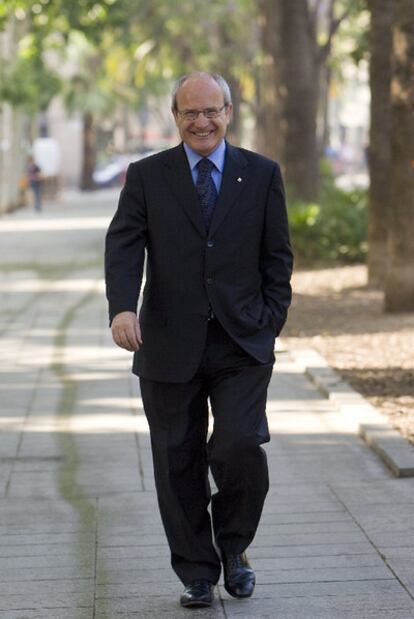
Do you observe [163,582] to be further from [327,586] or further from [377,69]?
[377,69]

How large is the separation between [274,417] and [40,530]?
3.18 m

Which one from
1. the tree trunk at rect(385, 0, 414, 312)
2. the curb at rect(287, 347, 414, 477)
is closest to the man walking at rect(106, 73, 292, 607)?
the curb at rect(287, 347, 414, 477)

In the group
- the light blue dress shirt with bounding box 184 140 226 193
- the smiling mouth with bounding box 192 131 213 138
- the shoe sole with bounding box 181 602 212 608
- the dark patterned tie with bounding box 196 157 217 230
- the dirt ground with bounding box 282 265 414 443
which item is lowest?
the dirt ground with bounding box 282 265 414 443

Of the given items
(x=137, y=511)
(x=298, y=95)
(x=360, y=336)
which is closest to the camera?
(x=137, y=511)

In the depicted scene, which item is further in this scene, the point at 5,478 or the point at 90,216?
the point at 90,216

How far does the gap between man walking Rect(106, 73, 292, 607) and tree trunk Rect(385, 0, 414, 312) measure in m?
9.17

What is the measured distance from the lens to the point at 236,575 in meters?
5.75

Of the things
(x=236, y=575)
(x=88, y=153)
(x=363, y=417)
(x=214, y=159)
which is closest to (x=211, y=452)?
(x=236, y=575)

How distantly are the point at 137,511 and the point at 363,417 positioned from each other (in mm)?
2531

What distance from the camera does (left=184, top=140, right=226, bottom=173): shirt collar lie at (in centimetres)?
564

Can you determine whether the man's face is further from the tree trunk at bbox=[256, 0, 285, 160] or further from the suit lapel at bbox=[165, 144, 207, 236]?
the tree trunk at bbox=[256, 0, 285, 160]

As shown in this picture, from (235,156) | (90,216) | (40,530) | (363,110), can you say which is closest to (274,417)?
(40,530)

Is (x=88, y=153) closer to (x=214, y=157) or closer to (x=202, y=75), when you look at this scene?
(x=214, y=157)

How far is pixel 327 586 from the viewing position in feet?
19.7
